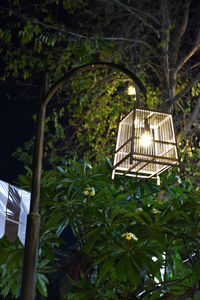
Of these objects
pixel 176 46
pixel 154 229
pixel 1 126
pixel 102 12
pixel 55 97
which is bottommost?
pixel 154 229

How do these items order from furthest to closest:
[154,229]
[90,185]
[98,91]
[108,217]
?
[98,91] → [90,185] → [108,217] → [154,229]

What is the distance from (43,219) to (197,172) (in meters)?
3.93

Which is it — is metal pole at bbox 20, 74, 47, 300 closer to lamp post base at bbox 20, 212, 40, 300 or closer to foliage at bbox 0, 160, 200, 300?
lamp post base at bbox 20, 212, 40, 300

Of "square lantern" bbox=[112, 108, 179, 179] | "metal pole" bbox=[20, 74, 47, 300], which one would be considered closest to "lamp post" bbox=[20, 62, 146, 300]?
"metal pole" bbox=[20, 74, 47, 300]

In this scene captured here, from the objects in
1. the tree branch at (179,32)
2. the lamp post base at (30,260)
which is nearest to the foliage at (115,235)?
the lamp post base at (30,260)

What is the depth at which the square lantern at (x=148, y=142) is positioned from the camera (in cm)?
347

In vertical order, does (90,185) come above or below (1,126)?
below

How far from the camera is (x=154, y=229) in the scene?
441 centimetres

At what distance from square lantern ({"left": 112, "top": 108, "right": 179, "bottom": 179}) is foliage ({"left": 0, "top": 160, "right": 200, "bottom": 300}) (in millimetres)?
833

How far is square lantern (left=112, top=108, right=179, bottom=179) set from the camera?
136 inches

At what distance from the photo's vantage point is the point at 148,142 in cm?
350

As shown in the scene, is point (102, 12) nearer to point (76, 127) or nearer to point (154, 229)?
point (76, 127)

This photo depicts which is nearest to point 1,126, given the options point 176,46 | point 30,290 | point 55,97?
point 55,97

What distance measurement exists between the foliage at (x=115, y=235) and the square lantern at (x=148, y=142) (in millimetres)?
833
